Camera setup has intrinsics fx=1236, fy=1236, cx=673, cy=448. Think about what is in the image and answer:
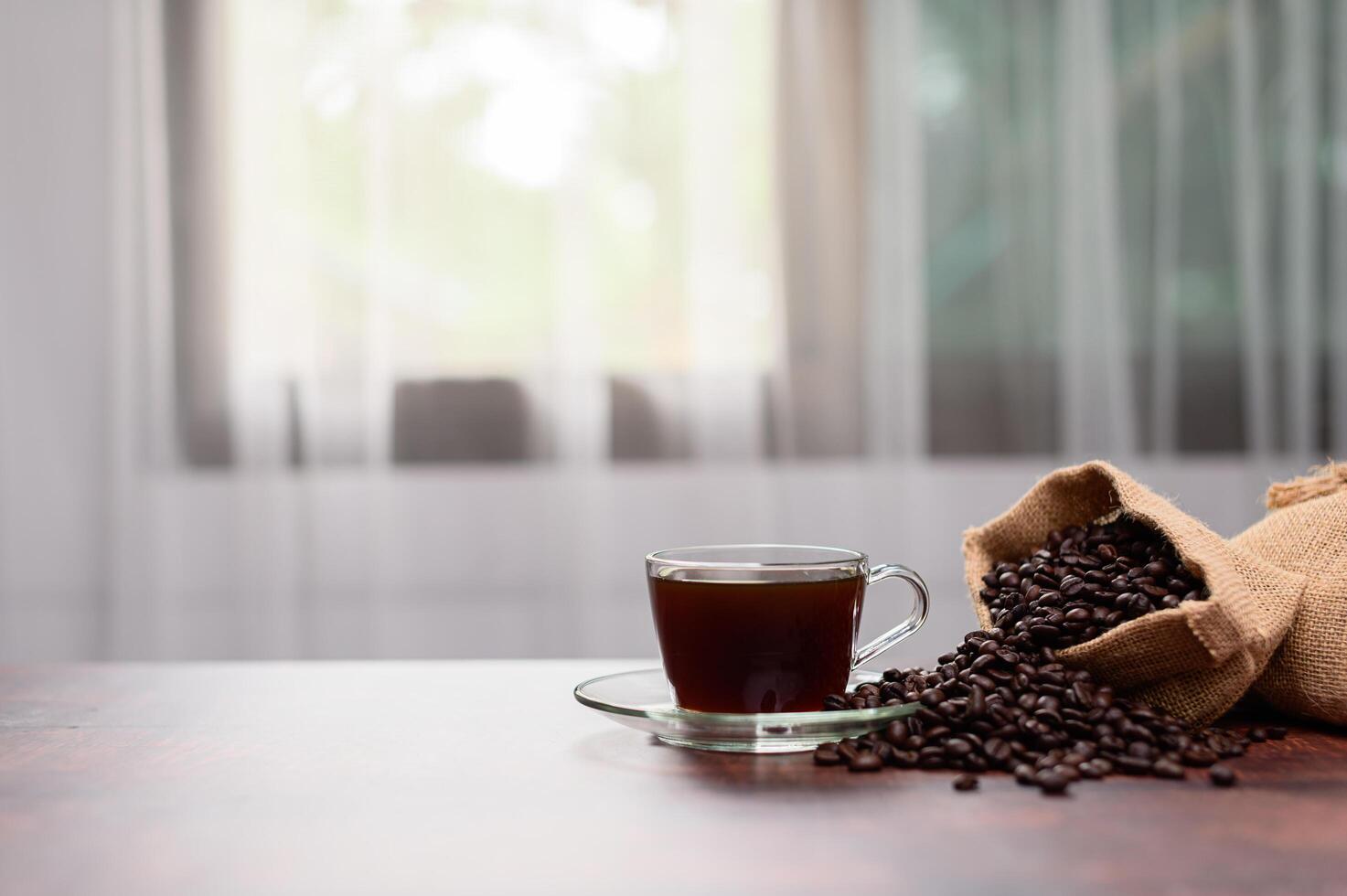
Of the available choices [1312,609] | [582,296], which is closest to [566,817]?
[1312,609]

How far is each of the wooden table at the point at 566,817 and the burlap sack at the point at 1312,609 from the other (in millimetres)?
26

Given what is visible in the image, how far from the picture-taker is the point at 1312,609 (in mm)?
751

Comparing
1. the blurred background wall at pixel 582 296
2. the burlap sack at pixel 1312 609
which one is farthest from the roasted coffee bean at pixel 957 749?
the blurred background wall at pixel 582 296

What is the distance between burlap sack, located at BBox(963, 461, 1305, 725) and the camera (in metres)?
0.69

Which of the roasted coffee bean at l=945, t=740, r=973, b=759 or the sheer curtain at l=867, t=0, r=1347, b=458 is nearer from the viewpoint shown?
the roasted coffee bean at l=945, t=740, r=973, b=759

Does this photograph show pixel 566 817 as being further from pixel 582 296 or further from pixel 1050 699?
pixel 582 296

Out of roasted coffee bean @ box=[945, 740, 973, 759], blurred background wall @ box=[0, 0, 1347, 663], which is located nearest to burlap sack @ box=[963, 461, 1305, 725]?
roasted coffee bean @ box=[945, 740, 973, 759]

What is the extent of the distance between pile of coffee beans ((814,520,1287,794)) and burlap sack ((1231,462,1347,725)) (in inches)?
1.4

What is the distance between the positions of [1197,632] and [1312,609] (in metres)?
0.13

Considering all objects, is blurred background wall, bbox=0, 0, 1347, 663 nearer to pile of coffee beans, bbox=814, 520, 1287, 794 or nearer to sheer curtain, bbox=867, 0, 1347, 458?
sheer curtain, bbox=867, 0, 1347, 458

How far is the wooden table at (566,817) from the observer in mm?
476

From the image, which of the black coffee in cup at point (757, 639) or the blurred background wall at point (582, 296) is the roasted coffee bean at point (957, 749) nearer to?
Result: the black coffee in cup at point (757, 639)

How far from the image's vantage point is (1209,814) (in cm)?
55

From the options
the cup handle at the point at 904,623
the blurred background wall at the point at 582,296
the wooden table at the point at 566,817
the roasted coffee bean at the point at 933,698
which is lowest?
the wooden table at the point at 566,817
